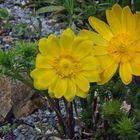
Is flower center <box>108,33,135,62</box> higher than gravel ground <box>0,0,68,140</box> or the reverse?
higher

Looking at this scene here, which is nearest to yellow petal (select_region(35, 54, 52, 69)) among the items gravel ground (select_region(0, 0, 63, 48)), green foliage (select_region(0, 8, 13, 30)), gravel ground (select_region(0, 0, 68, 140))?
gravel ground (select_region(0, 0, 68, 140))

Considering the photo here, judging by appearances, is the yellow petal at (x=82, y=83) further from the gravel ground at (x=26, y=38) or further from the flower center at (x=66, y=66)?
the gravel ground at (x=26, y=38)

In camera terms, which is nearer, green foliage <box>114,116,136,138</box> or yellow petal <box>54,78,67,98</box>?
yellow petal <box>54,78,67,98</box>

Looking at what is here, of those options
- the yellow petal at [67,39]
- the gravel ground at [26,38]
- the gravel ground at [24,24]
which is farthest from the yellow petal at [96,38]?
the gravel ground at [24,24]

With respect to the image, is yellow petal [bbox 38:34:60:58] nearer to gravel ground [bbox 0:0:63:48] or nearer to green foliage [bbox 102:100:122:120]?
green foliage [bbox 102:100:122:120]

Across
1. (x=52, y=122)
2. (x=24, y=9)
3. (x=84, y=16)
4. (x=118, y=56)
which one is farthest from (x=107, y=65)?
(x=24, y=9)

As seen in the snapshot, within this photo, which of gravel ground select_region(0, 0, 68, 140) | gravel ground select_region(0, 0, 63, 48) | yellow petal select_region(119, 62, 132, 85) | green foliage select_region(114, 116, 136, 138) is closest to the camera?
yellow petal select_region(119, 62, 132, 85)
